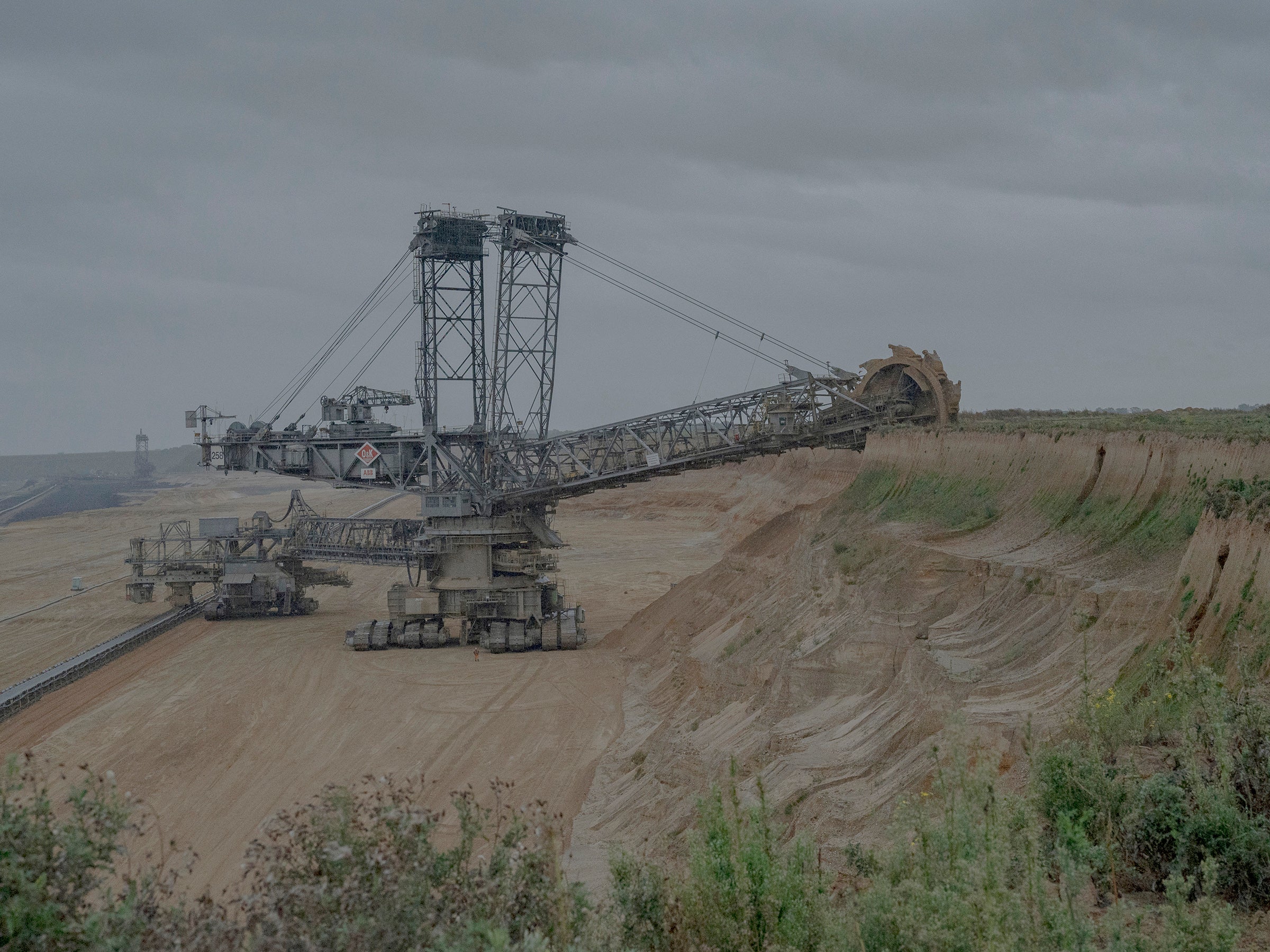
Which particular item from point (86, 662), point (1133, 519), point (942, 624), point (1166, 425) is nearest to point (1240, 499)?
point (1133, 519)

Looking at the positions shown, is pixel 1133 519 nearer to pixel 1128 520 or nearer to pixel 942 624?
pixel 1128 520

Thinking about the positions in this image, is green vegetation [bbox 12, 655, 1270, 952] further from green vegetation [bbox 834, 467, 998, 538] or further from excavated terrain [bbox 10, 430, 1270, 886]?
green vegetation [bbox 834, 467, 998, 538]

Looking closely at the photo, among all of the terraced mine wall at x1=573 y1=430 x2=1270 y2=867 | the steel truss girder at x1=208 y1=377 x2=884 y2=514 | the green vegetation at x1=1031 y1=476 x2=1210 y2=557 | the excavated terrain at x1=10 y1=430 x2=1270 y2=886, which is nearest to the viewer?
the terraced mine wall at x1=573 y1=430 x2=1270 y2=867

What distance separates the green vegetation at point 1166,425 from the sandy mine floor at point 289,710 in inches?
508

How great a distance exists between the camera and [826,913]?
25.8 feet

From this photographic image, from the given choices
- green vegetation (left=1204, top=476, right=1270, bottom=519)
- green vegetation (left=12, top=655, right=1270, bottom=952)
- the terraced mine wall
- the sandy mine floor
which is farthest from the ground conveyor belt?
green vegetation (left=1204, top=476, right=1270, bottom=519)

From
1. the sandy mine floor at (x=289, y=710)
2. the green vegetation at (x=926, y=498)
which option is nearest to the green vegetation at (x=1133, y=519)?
the green vegetation at (x=926, y=498)

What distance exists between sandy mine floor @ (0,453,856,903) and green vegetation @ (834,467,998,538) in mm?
9148

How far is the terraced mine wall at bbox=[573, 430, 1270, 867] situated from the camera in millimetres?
13438

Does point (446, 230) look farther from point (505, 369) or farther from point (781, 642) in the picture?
point (781, 642)

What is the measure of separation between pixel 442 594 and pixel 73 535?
235 ft

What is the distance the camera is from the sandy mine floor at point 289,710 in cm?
2255

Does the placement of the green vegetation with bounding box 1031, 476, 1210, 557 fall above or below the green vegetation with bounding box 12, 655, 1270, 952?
above

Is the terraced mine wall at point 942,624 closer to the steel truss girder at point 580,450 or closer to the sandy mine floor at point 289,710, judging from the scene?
the sandy mine floor at point 289,710
